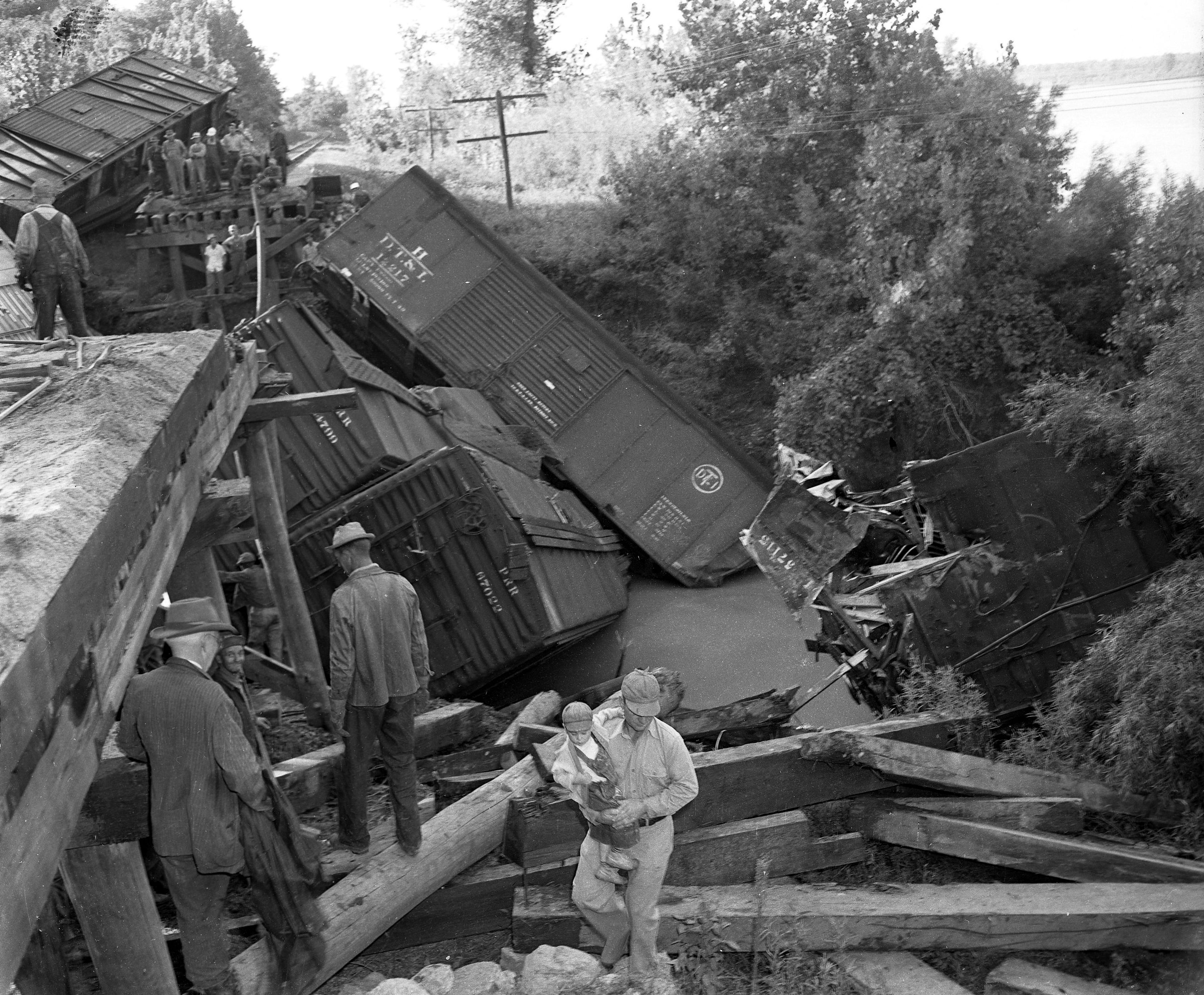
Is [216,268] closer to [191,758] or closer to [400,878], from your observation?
[400,878]

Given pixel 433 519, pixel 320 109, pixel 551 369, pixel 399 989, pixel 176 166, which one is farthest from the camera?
pixel 320 109

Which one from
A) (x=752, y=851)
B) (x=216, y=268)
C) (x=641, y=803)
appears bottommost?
(x=752, y=851)

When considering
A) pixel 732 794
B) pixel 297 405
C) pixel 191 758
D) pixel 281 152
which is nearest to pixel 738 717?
pixel 732 794

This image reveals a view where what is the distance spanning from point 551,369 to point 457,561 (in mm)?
4287

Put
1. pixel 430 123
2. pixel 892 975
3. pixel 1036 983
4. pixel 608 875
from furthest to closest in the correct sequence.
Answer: pixel 430 123
pixel 892 975
pixel 1036 983
pixel 608 875

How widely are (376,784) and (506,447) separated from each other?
563 cm

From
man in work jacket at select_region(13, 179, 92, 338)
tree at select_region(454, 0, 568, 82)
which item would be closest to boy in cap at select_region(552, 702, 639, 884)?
man in work jacket at select_region(13, 179, 92, 338)

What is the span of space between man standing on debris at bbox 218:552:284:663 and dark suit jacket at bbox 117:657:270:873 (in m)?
5.26

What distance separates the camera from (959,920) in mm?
5148

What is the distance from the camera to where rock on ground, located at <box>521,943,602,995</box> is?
405 centimetres

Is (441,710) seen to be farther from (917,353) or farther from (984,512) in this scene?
(917,353)

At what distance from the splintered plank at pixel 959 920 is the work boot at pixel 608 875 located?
2.15 ft

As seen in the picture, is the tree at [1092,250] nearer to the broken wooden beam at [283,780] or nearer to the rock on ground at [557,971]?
the broken wooden beam at [283,780]

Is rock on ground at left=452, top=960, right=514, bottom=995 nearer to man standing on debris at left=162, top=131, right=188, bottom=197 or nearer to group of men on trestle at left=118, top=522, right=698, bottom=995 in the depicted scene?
group of men on trestle at left=118, top=522, right=698, bottom=995
